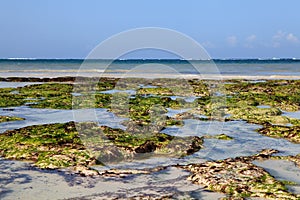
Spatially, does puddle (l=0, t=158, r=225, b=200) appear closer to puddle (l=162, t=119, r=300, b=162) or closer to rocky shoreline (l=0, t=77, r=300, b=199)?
rocky shoreline (l=0, t=77, r=300, b=199)

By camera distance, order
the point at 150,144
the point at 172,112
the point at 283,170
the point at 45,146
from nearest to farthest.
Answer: the point at 283,170
the point at 45,146
the point at 150,144
the point at 172,112

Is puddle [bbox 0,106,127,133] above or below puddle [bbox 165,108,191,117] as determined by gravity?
below

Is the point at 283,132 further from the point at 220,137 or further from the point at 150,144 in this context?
the point at 150,144

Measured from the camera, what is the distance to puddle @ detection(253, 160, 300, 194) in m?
11.6

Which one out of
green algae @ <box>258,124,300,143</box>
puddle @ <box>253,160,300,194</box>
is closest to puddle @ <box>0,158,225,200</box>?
puddle @ <box>253,160,300,194</box>

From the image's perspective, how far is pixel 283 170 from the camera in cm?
1276

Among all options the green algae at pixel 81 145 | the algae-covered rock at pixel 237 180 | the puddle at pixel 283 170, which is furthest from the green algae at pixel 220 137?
the algae-covered rock at pixel 237 180

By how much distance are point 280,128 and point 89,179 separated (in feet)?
37.5

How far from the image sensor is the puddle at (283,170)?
11.6 metres

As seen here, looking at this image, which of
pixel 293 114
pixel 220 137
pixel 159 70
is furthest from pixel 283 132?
pixel 159 70

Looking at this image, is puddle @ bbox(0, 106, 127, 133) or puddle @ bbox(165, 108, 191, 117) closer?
puddle @ bbox(0, 106, 127, 133)

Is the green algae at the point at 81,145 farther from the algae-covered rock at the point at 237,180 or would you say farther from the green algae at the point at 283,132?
the green algae at the point at 283,132

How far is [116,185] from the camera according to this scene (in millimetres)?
11195

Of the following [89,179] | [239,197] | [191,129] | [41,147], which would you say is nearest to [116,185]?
[89,179]
